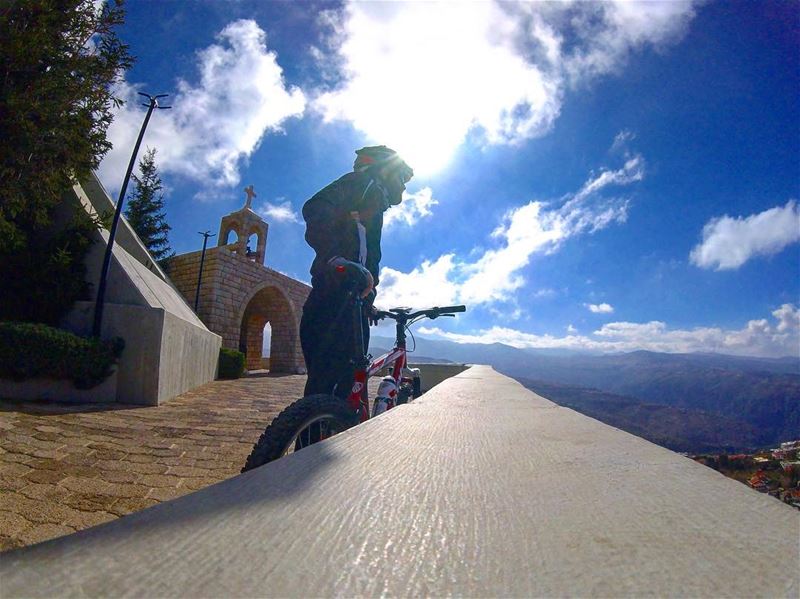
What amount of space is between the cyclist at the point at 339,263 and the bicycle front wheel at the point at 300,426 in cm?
61

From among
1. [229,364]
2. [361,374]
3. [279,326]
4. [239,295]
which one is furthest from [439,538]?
[279,326]

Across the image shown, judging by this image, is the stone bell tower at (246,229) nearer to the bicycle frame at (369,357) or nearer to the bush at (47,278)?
the bush at (47,278)

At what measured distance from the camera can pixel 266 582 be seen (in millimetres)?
351

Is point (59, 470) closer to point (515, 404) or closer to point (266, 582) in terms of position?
point (515, 404)

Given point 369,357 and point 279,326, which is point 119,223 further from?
point 369,357

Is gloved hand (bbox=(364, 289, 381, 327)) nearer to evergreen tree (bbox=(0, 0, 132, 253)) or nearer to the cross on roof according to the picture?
evergreen tree (bbox=(0, 0, 132, 253))

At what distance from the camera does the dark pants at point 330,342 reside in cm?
254

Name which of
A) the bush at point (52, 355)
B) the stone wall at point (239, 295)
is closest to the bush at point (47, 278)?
the bush at point (52, 355)

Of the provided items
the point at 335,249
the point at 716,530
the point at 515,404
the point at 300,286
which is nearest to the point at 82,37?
the point at 335,249

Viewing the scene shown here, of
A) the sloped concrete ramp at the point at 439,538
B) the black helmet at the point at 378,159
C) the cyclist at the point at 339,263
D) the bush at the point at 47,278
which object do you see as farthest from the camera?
the bush at the point at 47,278

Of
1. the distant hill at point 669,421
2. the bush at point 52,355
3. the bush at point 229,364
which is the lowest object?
the distant hill at point 669,421

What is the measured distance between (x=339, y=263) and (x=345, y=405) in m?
0.95

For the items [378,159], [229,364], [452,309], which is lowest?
[229,364]

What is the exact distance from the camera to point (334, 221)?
2730mm
